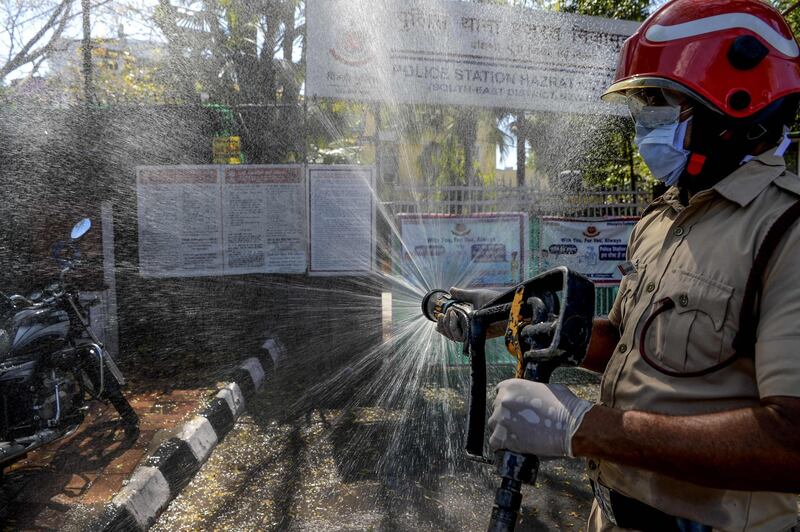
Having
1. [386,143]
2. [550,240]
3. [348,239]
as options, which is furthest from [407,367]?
[386,143]

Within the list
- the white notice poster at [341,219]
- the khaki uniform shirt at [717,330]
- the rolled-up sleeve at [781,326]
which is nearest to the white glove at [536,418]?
the khaki uniform shirt at [717,330]

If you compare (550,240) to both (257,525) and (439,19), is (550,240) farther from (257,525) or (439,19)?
(257,525)

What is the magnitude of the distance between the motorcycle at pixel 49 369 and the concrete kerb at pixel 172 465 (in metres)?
0.54

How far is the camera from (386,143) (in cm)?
1233

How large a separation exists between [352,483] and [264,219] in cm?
326

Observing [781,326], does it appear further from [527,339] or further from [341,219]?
[341,219]

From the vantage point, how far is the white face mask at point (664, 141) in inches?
59.2

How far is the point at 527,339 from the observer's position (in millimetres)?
1482

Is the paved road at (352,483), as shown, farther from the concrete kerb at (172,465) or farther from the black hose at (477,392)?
the black hose at (477,392)

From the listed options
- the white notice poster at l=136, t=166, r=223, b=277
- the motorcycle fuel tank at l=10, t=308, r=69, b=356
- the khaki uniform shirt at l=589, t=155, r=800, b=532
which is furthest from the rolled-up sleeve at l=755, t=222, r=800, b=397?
the white notice poster at l=136, t=166, r=223, b=277

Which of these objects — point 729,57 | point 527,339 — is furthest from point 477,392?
point 729,57

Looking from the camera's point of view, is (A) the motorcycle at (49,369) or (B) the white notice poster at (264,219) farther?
(B) the white notice poster at (264,219)

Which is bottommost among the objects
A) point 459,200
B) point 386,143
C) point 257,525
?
point 257,525

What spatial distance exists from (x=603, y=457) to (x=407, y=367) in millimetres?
5350
